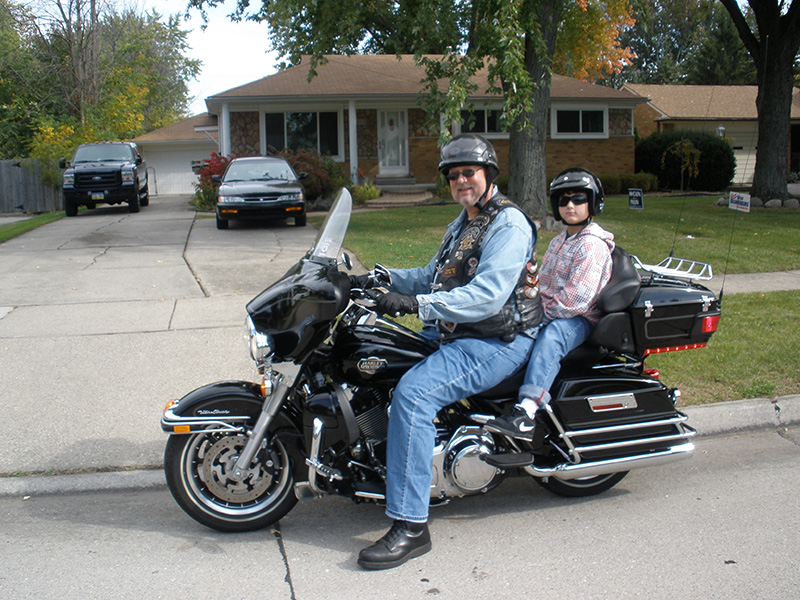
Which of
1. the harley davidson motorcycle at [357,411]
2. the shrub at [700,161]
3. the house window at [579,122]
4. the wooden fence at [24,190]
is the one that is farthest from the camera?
the shrub at [700,161]

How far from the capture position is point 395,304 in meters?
3.42

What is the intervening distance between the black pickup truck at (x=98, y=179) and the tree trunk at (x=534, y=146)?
11012mm

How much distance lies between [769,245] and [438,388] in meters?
11.1

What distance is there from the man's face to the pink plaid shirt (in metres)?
0.67

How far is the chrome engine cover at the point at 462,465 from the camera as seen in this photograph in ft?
12.2

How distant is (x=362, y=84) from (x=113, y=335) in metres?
20.0

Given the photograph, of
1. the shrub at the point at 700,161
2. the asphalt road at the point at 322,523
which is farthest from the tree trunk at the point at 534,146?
the shrub at the point at 700,161

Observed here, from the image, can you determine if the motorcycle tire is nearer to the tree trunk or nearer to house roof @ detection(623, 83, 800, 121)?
the tree trunk

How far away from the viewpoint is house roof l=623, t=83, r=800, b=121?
37406 mm

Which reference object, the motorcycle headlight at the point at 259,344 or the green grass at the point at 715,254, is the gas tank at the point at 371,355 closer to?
the motorcycle headlight at the point at 259,344

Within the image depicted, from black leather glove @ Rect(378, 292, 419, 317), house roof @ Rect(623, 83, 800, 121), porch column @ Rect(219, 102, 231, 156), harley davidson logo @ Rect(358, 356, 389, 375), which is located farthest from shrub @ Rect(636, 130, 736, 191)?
black leather glove @ Rect(378, 292, 419, 317)

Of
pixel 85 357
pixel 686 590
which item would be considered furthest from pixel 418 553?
pixel 85 357

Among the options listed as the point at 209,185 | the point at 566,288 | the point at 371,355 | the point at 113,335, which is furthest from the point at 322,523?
the point at 209,185

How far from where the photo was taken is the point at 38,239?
1497 centimetres
